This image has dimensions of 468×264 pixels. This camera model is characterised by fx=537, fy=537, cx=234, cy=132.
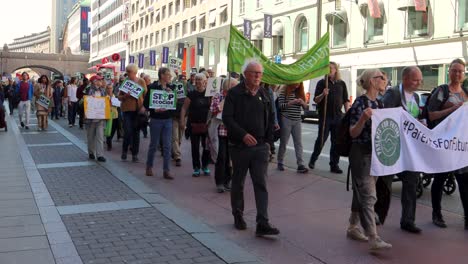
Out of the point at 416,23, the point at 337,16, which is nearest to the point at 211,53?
Answer: the point at 337,16

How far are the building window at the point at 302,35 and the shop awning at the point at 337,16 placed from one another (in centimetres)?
298

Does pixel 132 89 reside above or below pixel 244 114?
above

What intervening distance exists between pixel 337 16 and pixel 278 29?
7050 millimetres

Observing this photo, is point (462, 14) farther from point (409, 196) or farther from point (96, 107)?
point (409, 196)

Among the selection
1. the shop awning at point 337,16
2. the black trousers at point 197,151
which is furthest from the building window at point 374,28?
the black trousers at point 197,151

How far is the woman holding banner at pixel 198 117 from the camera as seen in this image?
9273 mm

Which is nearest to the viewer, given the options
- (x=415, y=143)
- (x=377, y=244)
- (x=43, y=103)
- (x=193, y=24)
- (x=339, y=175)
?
(x=377, y=244)

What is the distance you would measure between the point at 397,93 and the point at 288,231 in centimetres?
195

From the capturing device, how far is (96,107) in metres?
10.9

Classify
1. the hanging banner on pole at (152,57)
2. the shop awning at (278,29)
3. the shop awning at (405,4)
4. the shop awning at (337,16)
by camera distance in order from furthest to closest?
the hanging banner on pole at (152,57)
the shop awning at (278,29)
the shop awning at (337,16)
the shop awning at (405,4)

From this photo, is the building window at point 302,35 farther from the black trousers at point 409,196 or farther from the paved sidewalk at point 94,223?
the black trousers at point 409,196

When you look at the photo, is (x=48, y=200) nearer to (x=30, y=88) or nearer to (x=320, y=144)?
(x=320, y=144)

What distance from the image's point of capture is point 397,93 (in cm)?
595

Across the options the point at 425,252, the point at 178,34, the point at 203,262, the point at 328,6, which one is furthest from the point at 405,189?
the point at 178,34
